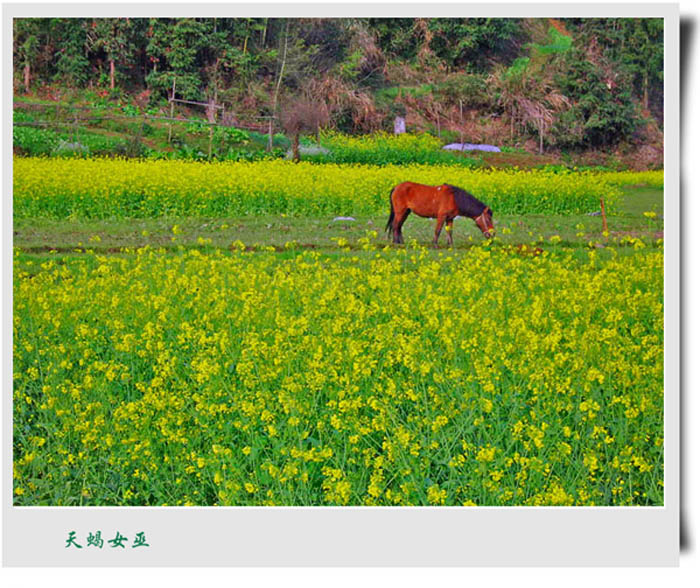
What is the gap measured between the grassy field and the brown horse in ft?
0.35

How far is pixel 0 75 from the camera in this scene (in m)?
4.86

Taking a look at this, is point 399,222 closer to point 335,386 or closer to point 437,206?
point 437,206

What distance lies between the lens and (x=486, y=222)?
6156 millimetres

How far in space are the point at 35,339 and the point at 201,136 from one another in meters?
1.81

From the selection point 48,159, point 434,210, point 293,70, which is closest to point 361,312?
point 434,210

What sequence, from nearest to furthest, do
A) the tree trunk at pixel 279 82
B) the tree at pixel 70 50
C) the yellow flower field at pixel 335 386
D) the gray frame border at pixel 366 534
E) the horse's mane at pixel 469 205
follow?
1. the yellow flower field at pixel 335 386
2. the gray frame border at pixel 366 534
3. the tree at pixel 70 50
4. the tree trunk at pixel 279 82
5. the horse's mane at pixel 469 205

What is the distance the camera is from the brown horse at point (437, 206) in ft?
19.2

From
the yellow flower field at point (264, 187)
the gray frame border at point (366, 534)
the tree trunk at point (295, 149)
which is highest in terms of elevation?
the tree trunk at point (295, 149)

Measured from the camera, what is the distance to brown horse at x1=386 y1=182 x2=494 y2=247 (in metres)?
5.85

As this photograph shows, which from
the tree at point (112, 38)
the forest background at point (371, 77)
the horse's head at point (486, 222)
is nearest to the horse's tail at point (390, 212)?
the forest background at point (371, 77)

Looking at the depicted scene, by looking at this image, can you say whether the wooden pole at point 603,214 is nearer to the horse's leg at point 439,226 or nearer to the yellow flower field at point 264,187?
the yellow flower field at point 264,187

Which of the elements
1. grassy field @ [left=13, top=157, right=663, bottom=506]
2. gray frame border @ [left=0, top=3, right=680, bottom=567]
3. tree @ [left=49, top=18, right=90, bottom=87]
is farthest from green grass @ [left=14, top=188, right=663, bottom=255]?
gray frame border @ [left=0, top=3, right=680, bottom=567]

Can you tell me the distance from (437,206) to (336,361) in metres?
1.84

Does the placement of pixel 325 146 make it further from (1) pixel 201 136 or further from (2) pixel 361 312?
(2) pixel 361 312
